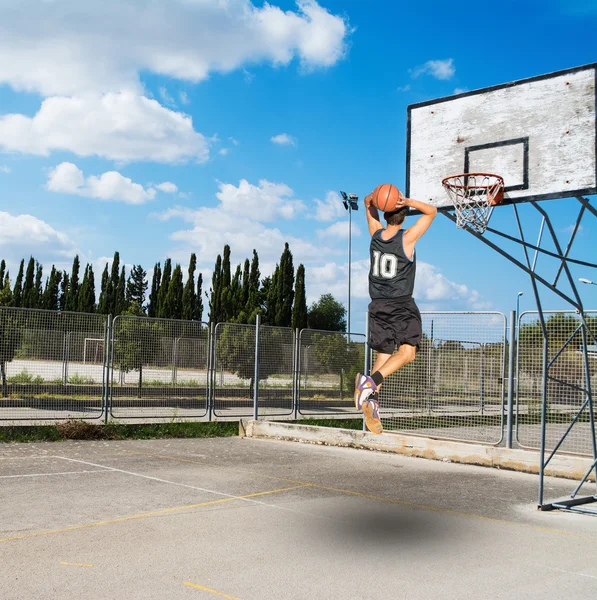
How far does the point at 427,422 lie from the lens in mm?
14539

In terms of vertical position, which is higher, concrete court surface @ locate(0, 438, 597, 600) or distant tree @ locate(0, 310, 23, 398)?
distant tree @ locate(0, 310, 23, 398)

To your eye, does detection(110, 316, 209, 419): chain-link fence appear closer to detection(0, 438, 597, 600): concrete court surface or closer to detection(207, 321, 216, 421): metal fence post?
detection(207, 321, 216, 421): metal fence post

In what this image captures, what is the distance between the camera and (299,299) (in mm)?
52562

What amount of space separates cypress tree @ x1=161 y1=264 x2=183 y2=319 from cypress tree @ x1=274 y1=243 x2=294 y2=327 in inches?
444

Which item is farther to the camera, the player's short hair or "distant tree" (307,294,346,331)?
"distant tree" (307,294,346,331)

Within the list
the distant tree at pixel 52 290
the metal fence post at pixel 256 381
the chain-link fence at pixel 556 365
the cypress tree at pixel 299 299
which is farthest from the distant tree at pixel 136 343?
the distant tree at pixel 52 290

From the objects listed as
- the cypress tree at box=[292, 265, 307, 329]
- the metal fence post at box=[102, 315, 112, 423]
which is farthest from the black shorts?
the cypress tree at box=[292, 265, 307, 329]

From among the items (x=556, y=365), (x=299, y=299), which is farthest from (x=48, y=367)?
(x=299, y=299)

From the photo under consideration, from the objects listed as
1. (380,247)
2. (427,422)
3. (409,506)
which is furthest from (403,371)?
(380,247)

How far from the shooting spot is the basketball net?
688 cm

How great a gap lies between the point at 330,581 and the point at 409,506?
3433 mm

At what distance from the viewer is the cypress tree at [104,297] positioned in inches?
2589

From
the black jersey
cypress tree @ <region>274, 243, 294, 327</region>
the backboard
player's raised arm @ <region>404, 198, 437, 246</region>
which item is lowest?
the black jersey

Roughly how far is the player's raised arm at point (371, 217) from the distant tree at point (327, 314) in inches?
3146
